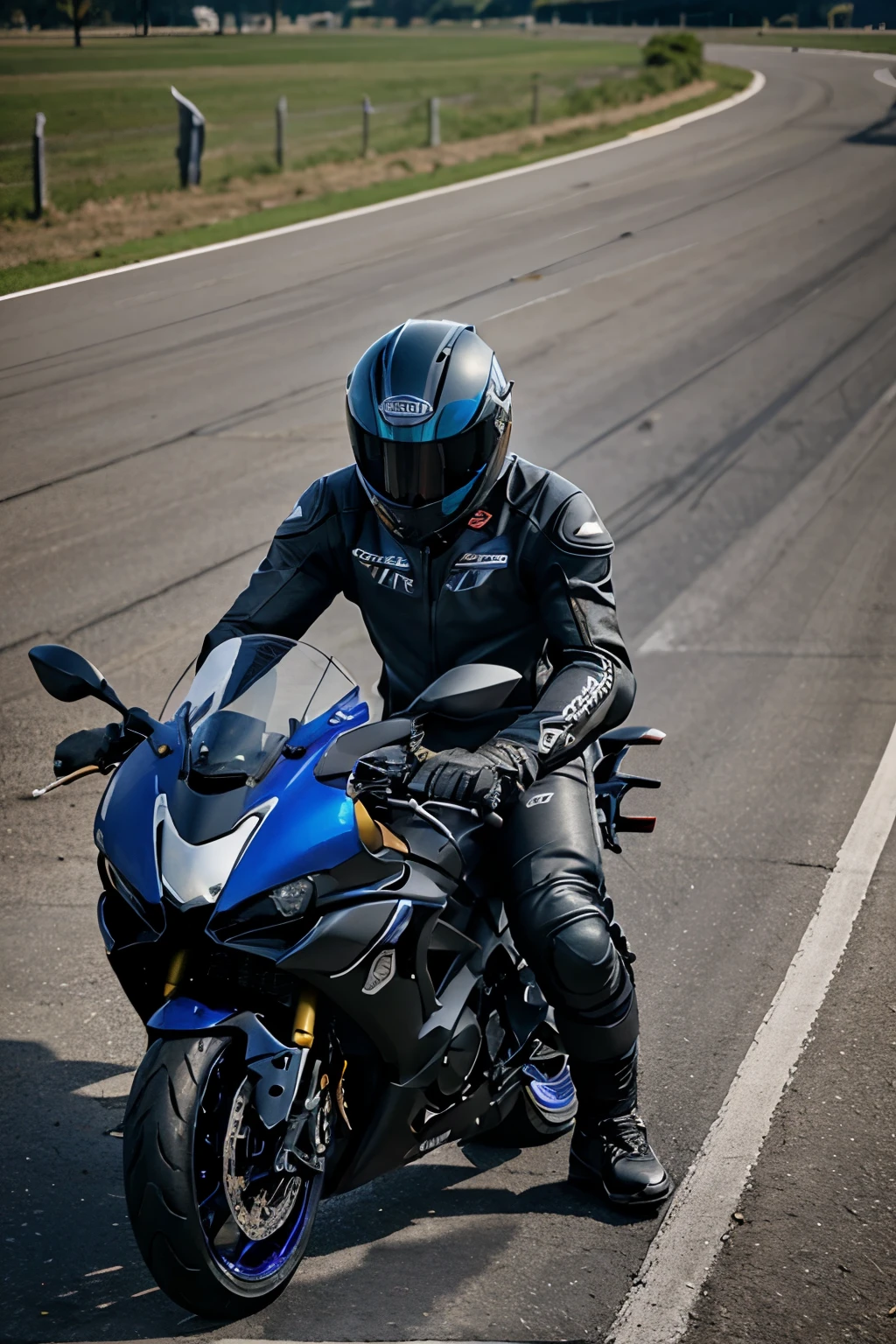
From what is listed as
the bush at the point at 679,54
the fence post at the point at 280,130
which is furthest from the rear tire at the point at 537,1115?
the bush at the point at 679,54

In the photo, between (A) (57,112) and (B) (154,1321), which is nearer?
(B) (154,1321)

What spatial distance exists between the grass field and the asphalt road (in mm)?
5937

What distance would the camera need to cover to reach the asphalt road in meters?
3.86

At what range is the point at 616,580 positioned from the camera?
34.6 ft

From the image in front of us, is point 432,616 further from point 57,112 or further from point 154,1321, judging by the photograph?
point 57,112

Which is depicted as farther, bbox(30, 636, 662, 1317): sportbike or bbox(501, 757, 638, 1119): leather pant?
bbox(501, 757, 638, 1119): leather pant

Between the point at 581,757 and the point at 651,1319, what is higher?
the point at 581,757

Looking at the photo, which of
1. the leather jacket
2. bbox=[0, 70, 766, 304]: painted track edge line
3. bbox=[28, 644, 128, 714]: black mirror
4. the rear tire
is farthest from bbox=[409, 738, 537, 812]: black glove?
bbox=[0, 70, 766, 304]: painted track edge line

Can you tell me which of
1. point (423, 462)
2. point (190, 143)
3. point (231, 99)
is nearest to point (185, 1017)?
point (423, 462)

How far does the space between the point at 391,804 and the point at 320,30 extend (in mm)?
60958

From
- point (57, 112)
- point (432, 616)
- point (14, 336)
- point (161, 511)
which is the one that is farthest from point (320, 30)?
point (432, 616)

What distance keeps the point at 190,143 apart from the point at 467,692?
1026 inches

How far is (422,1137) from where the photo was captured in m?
3.67

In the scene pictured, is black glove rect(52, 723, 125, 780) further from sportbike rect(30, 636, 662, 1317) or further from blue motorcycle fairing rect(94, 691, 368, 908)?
blue motorcycle fairing rect(94, 691, 368, 908)
